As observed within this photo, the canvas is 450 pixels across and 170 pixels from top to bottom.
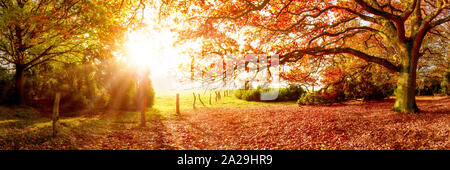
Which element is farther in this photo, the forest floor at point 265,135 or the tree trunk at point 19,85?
the tree trunk at point 19,85

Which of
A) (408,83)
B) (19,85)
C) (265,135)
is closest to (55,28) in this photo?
(19,85)

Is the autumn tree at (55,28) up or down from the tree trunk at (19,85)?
up

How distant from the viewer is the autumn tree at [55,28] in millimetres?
11141

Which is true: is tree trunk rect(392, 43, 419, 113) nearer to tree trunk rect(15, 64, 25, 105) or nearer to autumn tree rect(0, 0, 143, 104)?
autumn tree rect(0, 0, 143, 104)

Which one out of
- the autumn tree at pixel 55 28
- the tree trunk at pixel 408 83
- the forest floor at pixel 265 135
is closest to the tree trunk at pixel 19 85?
the autumn tree at pixel 55 28

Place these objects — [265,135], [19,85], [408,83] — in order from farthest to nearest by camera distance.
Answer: [19,85] < [408,83] < [265,135]

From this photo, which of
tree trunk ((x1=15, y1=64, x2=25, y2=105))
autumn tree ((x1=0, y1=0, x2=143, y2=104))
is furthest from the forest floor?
tree trunk ((x1=15, y1=64, x2=25, y2=105))

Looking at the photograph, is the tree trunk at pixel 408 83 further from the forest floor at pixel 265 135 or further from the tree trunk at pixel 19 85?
the tree trunk at pixel 19 85

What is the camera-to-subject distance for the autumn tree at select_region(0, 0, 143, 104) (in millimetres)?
11141

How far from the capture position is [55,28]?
1288cm

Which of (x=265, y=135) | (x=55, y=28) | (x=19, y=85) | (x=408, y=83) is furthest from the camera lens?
(x=19, y=85)

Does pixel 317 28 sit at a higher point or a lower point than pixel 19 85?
higher

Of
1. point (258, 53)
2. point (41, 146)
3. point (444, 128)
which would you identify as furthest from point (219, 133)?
point (444, 128)

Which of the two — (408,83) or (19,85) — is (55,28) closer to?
(19,85)
